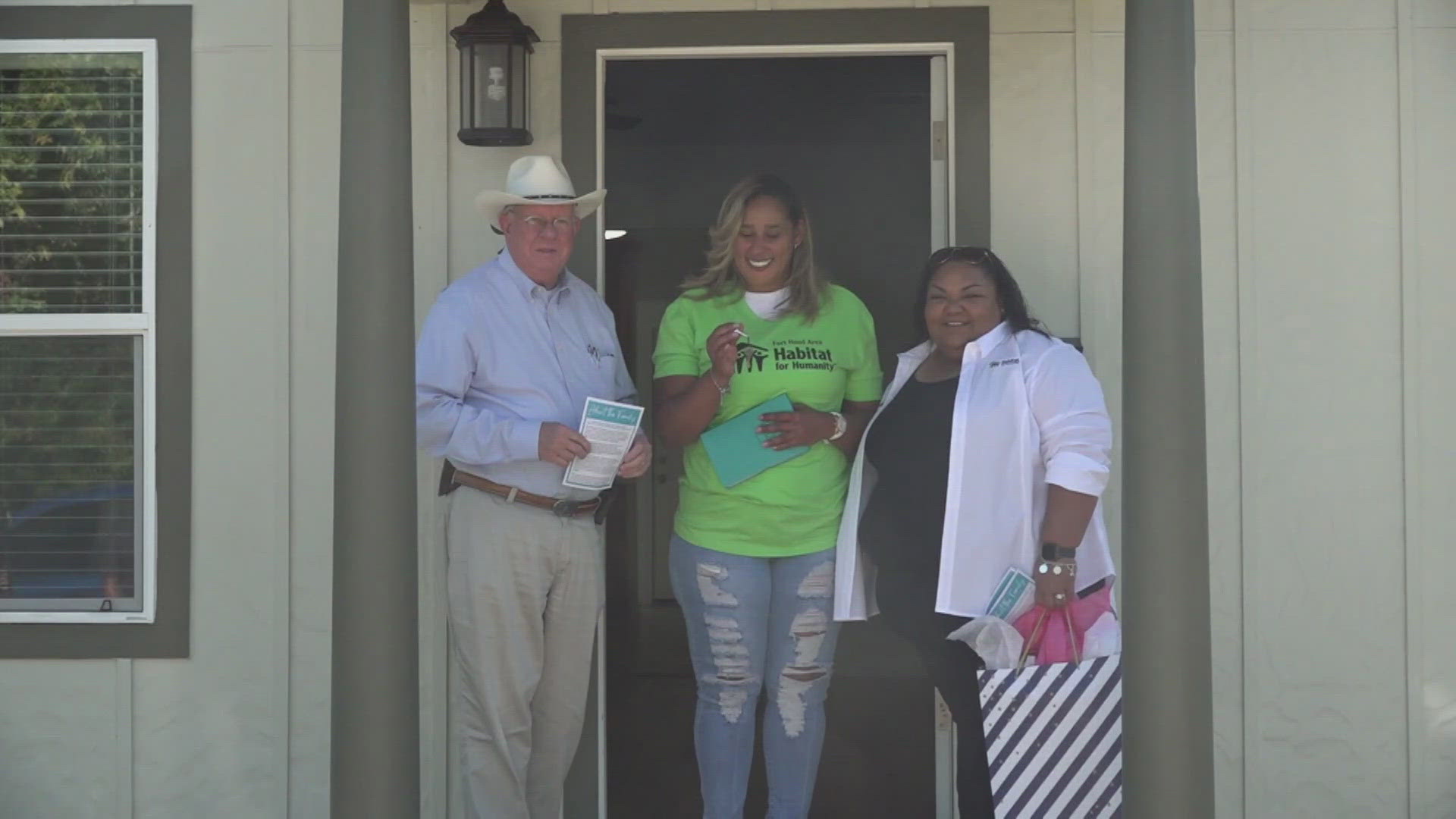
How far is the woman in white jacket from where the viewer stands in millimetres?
3404

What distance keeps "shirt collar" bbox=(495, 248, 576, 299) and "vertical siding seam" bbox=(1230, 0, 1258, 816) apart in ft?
5.91

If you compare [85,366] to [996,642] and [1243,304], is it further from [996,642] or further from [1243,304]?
[1243,304]

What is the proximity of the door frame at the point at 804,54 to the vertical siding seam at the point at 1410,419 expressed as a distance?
1104 millimetres

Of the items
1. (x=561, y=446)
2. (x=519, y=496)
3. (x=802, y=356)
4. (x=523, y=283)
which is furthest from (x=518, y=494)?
(x=802, y=356)

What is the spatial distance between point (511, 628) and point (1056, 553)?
129cm

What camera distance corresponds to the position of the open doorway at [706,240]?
457 centimetres

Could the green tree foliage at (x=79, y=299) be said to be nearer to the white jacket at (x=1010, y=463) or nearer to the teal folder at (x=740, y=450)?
the teal folder at (x=740, y=450)

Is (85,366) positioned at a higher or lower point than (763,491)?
higher

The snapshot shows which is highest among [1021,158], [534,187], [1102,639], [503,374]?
[1021,158]

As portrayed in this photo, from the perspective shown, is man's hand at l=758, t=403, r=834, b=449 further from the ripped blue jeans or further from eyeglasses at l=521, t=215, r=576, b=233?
eyeglasses at l=521, t=215, r=576, b=233

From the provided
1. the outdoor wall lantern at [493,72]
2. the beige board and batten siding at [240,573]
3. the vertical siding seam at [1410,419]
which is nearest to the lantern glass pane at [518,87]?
the outdoor wall lantern at [493,72]

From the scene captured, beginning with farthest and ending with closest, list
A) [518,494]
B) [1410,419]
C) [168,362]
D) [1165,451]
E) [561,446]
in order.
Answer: [168,362]
[1410,419]
[518,494]
[561,446]
[1165,451]

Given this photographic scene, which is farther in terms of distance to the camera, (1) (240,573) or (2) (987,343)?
(1) (240,573)

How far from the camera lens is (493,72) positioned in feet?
13.1
